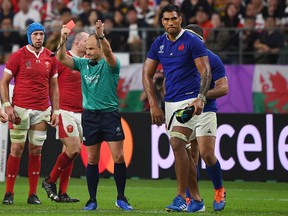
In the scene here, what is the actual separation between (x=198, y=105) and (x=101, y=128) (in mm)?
1475

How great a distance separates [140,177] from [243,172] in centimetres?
188

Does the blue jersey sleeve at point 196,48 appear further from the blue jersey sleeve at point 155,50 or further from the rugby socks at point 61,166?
the rugby socks at point 61,166

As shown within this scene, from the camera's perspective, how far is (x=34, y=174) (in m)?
13.1

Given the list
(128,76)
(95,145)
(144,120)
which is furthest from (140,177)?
(95,145)

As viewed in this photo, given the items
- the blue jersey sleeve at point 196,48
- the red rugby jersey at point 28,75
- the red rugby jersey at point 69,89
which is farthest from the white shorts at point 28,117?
the blue jersey sleeve at point 196,48

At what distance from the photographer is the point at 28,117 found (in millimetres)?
12930

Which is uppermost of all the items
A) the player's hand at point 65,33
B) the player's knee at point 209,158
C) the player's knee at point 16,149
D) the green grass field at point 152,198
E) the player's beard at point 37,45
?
the player's hand at point 65,33

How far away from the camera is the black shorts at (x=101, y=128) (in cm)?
1192

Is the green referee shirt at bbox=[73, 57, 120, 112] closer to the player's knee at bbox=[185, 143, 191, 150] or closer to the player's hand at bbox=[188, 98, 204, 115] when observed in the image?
the player's knee at bbox=[185, 143, 191, 150]

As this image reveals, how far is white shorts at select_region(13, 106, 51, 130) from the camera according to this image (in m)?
12.9

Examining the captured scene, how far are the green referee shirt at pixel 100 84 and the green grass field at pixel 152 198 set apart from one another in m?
1.30

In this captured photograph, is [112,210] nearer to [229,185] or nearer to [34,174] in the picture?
[34,174]

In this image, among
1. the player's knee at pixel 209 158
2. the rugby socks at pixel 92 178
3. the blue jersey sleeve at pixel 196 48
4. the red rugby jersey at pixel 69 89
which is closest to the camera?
the blue jersey sleeve at pixel 196 48

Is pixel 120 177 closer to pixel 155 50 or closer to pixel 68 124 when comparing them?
pixel 155 50
